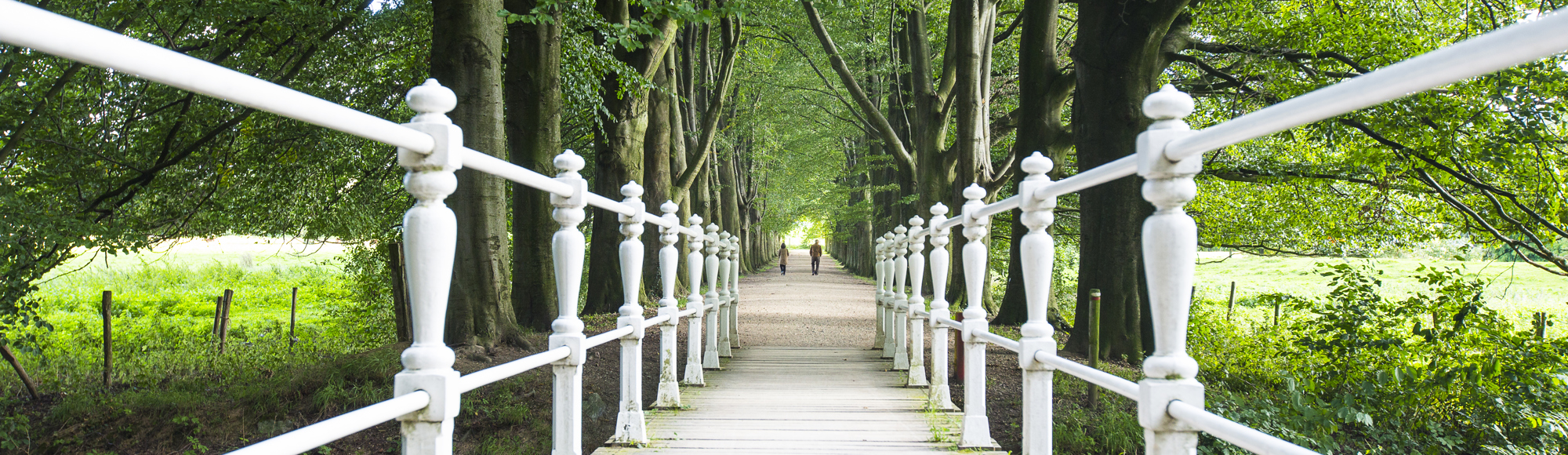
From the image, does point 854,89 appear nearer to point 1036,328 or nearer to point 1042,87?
point 1042,87

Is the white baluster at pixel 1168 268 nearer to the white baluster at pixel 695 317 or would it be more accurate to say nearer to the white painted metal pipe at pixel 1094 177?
the white painted metal pipe at pixel 1094 177

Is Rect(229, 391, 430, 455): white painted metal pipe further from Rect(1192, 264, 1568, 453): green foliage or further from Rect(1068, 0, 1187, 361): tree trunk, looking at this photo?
Rect(1068, 0, 1187, 361): tree trunk

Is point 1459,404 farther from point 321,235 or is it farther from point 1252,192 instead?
point 321,235

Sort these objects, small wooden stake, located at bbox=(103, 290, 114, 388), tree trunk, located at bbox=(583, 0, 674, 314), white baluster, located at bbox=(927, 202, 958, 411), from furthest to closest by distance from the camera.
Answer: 1. tree trunk, located at bbox=(583, 0, 674, 314)
2. small wooden stake, located at bbox=(103, 290, 114, 388)
3. white baluster, located at bbox=(927, 202, 958, 411)

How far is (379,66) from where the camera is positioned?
35.4 ft

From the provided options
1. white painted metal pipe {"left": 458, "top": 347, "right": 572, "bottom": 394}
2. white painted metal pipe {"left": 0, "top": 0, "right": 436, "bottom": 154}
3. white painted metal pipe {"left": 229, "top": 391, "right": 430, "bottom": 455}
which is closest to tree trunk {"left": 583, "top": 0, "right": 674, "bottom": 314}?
white painted metal pipe {"left": 458, "top": 347, "right": 572, "bottom": 394}

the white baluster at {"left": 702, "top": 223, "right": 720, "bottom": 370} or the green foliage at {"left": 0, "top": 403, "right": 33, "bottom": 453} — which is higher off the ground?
the white baluster at {"left": 702, "top": 223, "right": 720, "bottom": 370}

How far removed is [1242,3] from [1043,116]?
206 cm

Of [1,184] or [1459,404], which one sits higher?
[1,184]

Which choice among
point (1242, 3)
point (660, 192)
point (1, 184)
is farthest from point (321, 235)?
point (1242, 3)

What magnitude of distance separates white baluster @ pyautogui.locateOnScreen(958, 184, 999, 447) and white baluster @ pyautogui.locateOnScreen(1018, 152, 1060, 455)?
864mm

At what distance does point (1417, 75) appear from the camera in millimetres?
1173

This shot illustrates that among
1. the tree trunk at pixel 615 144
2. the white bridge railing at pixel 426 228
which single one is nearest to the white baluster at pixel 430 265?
the white bridge railing at pixel 426 228

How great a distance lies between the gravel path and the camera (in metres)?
10.5
